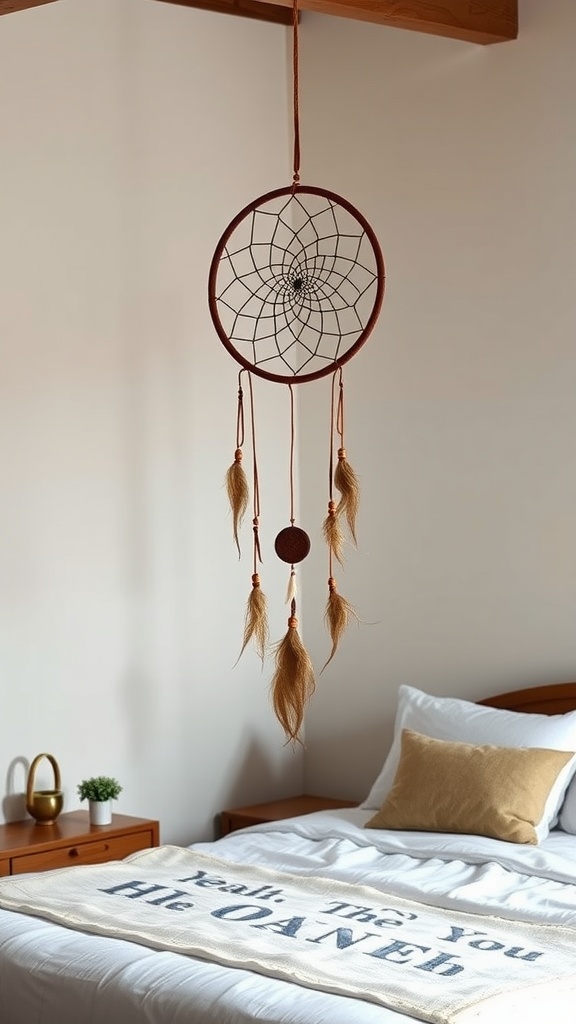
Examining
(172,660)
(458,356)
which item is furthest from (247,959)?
(458,356)

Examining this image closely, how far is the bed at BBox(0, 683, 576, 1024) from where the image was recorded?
252cm

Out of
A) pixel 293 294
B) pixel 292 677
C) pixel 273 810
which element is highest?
pixel 293 294

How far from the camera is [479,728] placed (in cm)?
398

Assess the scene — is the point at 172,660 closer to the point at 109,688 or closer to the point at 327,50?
the point at 109,688

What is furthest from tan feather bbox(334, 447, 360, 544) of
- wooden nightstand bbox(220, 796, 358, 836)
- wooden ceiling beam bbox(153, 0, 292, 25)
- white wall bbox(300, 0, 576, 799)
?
wooden ceiling beam bbox(153, 0, 292, 25)

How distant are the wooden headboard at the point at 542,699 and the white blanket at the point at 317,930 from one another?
3.48 feet

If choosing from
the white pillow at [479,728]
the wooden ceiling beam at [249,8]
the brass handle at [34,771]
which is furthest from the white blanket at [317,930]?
the wooden ceiling beam at [249,8]

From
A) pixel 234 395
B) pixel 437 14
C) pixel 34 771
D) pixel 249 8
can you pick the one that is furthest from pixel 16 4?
pixel 34 771

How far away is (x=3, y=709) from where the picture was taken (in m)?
3.92

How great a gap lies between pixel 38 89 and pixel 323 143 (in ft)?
3.74

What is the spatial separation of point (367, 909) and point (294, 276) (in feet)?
7.52

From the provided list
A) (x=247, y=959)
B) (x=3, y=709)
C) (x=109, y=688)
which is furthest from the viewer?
(x=109, y=688)

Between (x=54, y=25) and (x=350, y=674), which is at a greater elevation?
(x=54, y=25)

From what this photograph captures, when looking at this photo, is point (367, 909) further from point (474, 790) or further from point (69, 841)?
point (69, 841)
